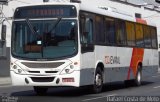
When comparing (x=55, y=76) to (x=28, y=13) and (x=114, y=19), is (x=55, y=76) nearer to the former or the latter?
(x=28, y=13)

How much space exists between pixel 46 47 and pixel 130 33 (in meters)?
6.43

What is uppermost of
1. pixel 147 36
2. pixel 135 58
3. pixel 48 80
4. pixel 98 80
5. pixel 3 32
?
pixel 147 36

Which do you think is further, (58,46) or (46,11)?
(46,11)

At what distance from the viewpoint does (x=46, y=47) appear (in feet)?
57.0

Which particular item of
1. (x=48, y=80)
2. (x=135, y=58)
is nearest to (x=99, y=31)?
(x=48, y=80)

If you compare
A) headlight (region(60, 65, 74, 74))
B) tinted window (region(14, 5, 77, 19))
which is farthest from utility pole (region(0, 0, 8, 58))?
headlight (region(60, 65, 74, 74))

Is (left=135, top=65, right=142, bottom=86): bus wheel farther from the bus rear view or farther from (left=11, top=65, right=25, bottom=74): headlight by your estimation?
(left=11, top=65, right=25, bottom=74): headlight

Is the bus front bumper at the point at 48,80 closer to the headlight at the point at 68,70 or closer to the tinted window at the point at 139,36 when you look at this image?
the headlight at the point at 68,70

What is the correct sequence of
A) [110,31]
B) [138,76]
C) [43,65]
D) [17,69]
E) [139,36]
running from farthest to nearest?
[138,76], [139,36], [110,31], [17,69], [43,65]

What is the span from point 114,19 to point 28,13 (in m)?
4.54

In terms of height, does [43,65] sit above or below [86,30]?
below

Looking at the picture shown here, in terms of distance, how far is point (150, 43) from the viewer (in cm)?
2591

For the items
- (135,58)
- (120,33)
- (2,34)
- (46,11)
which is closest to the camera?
(46,11)

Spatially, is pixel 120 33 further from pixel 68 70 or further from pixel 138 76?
pixel 68 70
